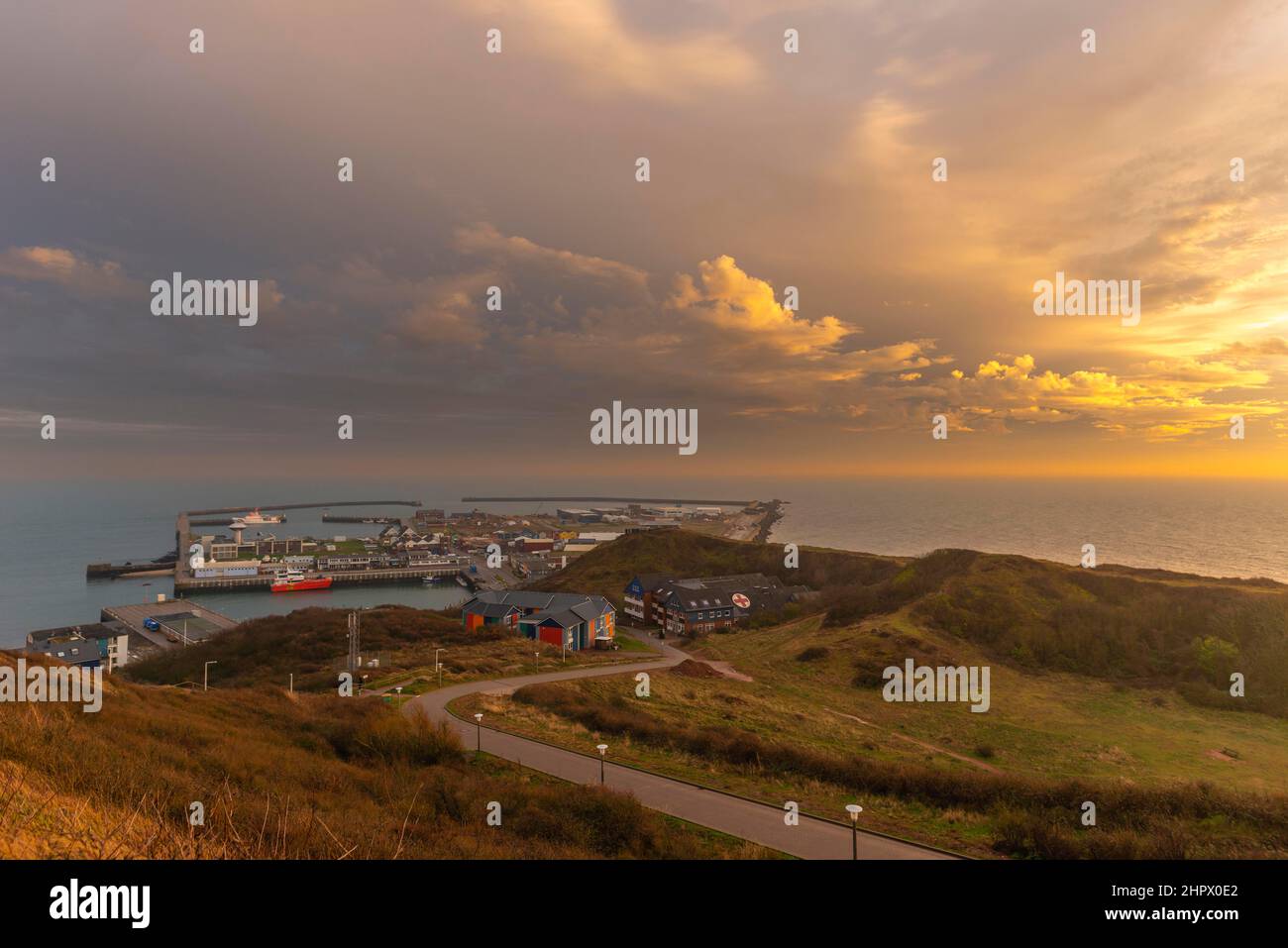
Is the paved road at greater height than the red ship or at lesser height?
greater

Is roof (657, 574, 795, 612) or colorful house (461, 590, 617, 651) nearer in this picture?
colorful house (461, 590, 617, 651)

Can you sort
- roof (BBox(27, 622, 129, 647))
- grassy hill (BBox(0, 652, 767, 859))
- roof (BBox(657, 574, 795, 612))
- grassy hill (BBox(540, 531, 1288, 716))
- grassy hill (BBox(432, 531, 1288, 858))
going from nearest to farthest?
grassy hill (BBox(0, 652, 767, 859))
grassy hill (BBox(432, 531, 1288, 858))
grassy hill (BBox(540, 531, 1288, 716))
roof (BBox(27, 622, 129, 647))
roof (BBox(657, 574, 795, 612))

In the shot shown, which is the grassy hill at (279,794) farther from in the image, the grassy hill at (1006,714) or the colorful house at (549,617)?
the colorful house at (549,617)

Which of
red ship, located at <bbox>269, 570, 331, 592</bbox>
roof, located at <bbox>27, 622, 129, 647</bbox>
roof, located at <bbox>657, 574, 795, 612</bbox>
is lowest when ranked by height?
red ship, located at <bbox>269, 570, 331, 592</bbox>

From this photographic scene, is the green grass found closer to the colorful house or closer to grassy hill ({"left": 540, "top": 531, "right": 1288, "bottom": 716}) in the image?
grassy hill ({"left": 540, "top": 531, "right": 1288, "bottom": 716})

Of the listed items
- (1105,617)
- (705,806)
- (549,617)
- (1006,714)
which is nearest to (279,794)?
(705,806)

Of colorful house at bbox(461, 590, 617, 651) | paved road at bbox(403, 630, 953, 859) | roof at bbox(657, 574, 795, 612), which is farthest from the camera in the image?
roof at bbox(657, 574, 795, 612)

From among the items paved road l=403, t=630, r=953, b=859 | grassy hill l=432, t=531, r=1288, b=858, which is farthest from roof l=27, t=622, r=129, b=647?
paved road l=403, t=630, r=953, b=859

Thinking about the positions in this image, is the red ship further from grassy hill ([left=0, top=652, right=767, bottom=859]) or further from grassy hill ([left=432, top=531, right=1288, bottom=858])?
grassy hill ([left=0, top=652, right=767, bottom=859])

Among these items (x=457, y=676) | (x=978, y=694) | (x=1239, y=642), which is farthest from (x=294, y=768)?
(x=1239, y=642)
